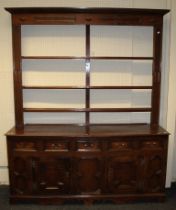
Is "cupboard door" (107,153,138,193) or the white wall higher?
the white wall

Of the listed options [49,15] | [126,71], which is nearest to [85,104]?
[126,71]

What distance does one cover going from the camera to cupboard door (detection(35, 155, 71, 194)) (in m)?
2.94

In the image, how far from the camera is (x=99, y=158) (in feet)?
9.67

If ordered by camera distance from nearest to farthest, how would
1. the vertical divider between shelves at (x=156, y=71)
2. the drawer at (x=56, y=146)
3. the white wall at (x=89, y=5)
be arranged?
the drawer at (x=56, y=146) < the vertical divider between shelves at (x=156, y=71) < the white wall at (x=89, y=5)

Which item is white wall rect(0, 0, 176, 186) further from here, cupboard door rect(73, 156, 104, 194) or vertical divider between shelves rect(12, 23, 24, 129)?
cupboard door rect(73, 156, 104, 194)

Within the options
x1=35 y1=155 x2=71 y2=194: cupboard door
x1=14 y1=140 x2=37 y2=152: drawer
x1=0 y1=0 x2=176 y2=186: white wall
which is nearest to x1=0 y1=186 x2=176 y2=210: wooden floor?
x1=35 y1=155 x2=71 y2=194: cupboard door

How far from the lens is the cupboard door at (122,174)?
2.97m

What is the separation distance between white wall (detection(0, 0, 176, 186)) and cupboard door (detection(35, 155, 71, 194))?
0.77m

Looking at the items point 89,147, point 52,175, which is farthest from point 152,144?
point 52,175

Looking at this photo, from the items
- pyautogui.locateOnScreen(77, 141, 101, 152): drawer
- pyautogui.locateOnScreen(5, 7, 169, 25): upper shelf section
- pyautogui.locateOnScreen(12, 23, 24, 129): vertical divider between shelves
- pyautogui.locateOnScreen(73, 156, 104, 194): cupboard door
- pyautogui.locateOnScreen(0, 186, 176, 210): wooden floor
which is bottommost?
pyautogui.locateOnScreen(0, 186, 176, 210): wooden floor

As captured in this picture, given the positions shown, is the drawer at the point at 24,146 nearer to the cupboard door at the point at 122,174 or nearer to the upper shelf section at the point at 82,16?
the cupboard door at the point at 122,174

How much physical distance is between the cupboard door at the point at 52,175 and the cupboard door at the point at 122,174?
1.63ft

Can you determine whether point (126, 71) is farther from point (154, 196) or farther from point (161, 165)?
point (154, 196)

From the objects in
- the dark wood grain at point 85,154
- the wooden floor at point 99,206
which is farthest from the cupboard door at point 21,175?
the wooden floor at point 99,206
